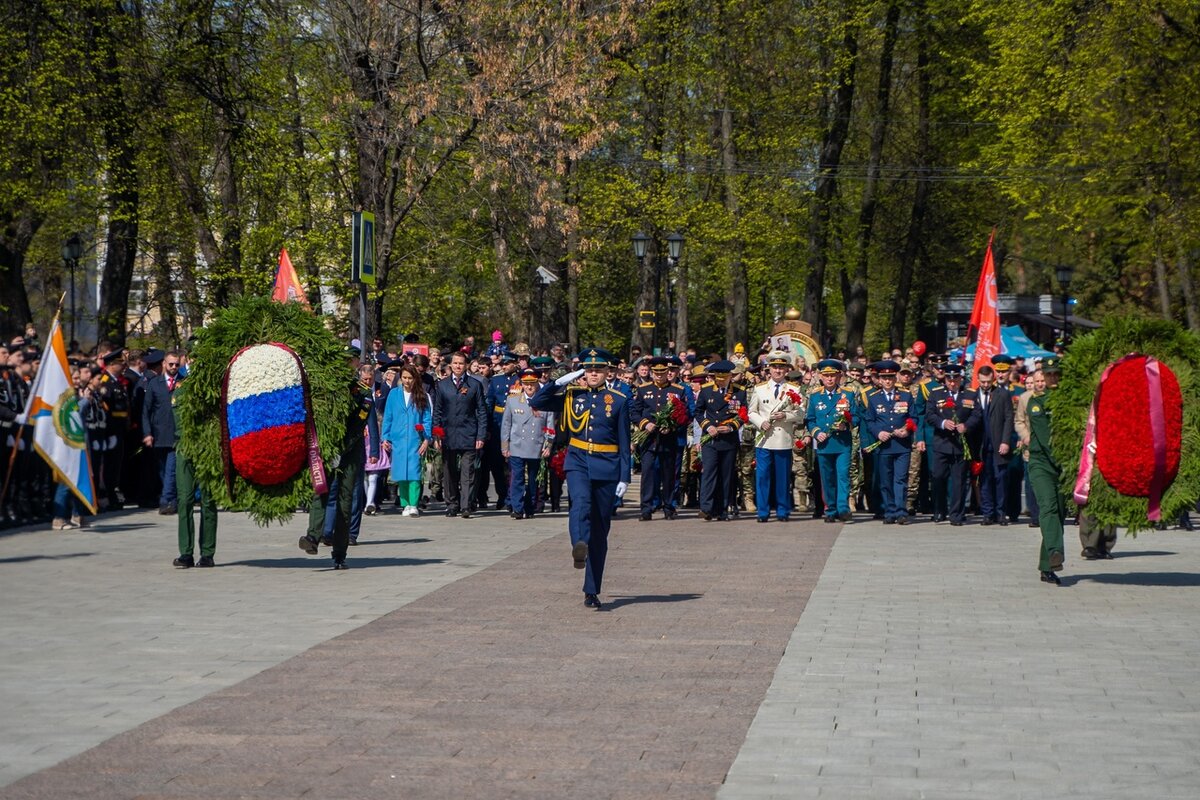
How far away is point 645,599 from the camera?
42.9 feet

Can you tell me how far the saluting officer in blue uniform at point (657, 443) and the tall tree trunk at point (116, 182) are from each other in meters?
15.6

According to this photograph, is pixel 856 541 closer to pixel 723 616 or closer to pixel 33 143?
pixel 723 616

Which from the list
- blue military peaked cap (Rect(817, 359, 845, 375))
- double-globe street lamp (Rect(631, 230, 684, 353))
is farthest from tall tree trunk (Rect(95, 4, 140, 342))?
blue military peaked cap (Rect(817, 359, 845, 375))

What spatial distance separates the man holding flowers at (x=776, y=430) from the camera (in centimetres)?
2058

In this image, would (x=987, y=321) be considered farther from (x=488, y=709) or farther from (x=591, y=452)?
(x=488, y=709)

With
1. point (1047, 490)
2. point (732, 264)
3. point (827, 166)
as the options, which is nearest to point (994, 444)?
point (1047, 490)

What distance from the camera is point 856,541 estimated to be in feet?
59.2

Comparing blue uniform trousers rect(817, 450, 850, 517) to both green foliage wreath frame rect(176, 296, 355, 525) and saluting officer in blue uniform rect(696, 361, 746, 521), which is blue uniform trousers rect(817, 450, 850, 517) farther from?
green foliage wreath frame rect(176, 296, 355, 525)

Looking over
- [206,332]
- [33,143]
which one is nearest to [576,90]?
[33,143]

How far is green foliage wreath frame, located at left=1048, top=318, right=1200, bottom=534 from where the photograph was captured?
13656 millimetres

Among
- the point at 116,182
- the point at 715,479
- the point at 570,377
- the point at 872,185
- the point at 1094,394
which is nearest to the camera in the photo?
the point at 570,377

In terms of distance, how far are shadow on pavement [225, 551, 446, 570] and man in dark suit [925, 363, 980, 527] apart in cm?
750

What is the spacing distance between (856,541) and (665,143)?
86.3ft

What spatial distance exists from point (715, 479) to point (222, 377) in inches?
320
